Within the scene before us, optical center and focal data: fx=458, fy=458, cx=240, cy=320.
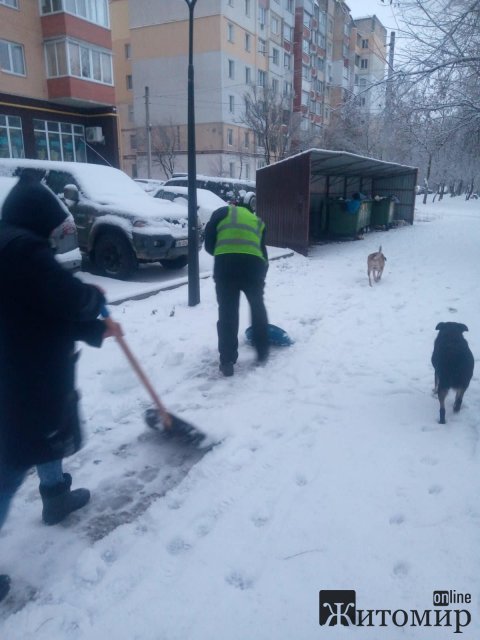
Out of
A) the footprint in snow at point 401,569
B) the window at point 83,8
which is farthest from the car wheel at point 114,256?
the window at point 83,8

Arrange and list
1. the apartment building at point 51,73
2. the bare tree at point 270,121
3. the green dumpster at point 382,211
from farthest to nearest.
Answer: the bare tree at point 270,121 < the apartment building at point 51,73 < the green dumpster at point 382,211

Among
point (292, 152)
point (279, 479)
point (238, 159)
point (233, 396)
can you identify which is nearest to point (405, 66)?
point (233, 396)

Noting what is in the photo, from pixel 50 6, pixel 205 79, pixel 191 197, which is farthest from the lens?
pixel 205 79

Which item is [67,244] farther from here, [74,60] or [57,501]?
[74,60]

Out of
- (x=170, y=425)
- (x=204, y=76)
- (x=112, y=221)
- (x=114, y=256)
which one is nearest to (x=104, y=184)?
(x=112, y=221)

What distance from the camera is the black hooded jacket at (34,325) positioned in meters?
2.08

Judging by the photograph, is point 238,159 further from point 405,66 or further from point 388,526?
point 388,526

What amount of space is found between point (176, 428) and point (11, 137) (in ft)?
74.4

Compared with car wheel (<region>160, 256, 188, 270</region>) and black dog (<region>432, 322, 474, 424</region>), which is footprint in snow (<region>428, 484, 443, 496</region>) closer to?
black dog (<region>432, 322, 474, 424</region>)

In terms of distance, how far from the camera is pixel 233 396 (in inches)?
168

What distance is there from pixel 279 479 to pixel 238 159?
3813 centimetres

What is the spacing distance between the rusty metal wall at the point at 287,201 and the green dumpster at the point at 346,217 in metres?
3.52

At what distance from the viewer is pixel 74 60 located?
2255 cm

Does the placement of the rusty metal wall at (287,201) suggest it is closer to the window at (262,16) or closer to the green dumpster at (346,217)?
the green dumpster at (346,217)
